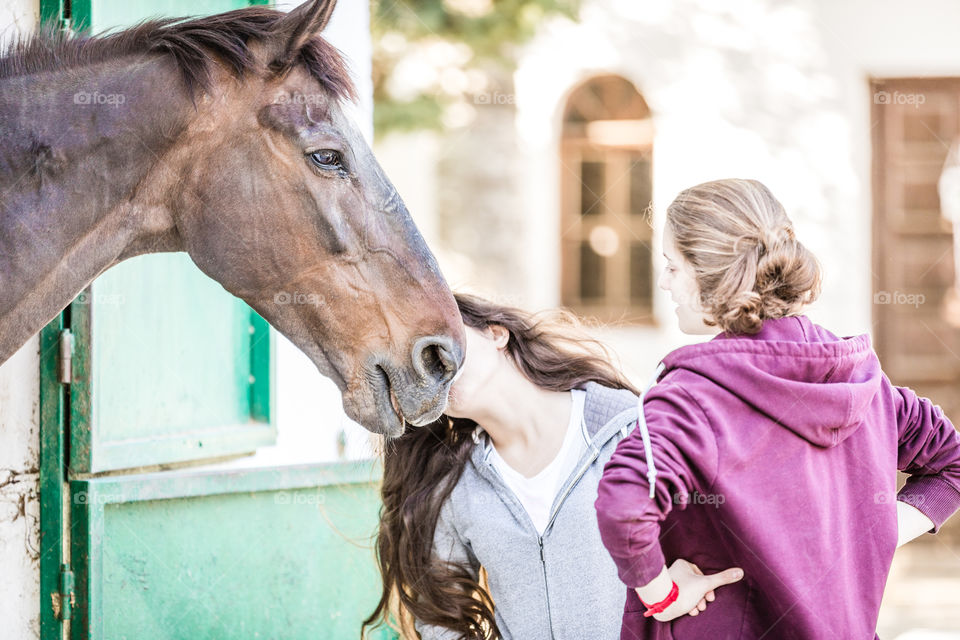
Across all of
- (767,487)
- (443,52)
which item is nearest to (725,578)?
(767,487)

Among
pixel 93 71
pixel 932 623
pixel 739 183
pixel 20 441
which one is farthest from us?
pixel 932 623

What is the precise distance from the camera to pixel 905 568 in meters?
6.25

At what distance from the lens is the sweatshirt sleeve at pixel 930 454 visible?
1730 mm

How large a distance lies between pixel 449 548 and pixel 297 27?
1.23 meters

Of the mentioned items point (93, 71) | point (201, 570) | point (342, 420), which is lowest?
point (201, 570)

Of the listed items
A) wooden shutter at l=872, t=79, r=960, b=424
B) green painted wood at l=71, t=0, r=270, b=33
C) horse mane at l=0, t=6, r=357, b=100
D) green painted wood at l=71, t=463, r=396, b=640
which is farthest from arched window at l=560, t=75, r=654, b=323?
horse mane at l=0, t=6, r=357, b=100

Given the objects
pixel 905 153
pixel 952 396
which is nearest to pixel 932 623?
pixel 952 396

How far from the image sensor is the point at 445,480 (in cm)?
229

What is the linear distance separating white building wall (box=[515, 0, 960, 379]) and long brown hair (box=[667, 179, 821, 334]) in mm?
5639

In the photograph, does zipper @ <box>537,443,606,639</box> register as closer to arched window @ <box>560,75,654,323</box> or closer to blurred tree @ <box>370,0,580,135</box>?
blurred tree @ <box>370,0,580,135</box>

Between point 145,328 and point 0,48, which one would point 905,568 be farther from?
point 0,48

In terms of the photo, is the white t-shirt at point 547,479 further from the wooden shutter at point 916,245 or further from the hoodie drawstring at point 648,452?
the wooden shutter at point 916,245

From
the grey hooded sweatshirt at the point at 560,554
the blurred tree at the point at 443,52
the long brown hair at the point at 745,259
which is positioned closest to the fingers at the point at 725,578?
the long brown hair at the point at 745,259

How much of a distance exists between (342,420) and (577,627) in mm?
1430
